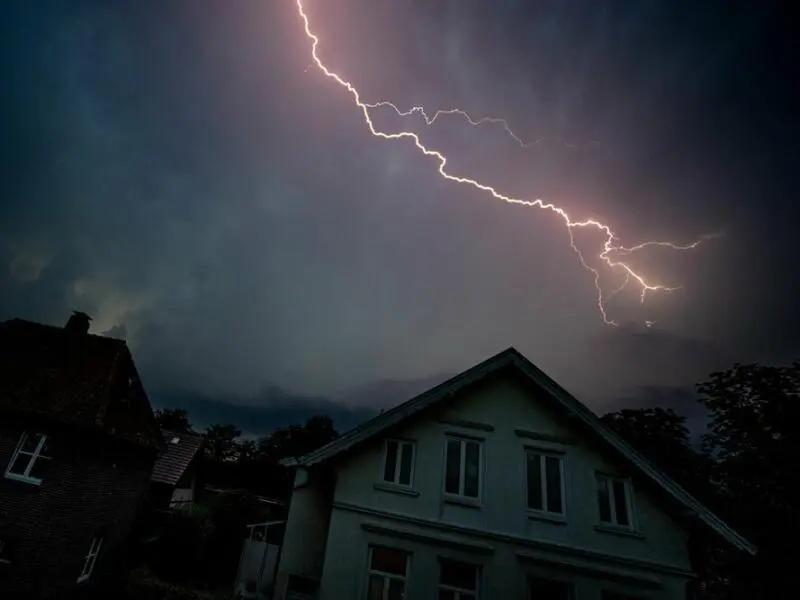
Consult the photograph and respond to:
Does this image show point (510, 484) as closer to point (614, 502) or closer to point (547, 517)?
point (547, 517)

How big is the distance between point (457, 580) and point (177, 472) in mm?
26296

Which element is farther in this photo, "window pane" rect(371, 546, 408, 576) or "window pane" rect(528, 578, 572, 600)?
"window pane" rect(371, 546, 408, 576)

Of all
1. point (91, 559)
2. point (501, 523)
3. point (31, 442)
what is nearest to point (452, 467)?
point (501, 523)

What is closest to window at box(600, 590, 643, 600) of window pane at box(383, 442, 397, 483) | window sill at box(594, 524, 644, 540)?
window sill at box(594, 524, 644, 540)

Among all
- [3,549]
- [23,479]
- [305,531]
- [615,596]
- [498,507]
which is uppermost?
[498,507]

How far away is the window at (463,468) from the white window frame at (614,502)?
3.75m

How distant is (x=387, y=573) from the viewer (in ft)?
38.4

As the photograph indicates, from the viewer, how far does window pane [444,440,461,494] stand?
12.6 meters

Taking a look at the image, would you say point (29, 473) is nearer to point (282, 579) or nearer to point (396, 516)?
point (282, 579)

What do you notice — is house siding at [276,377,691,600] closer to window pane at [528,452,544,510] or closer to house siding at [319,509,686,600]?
house siding at [319,509,686,600]

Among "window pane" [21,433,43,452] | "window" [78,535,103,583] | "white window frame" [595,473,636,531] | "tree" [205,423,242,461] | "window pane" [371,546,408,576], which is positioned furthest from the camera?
"tree" [205,423,242,461]

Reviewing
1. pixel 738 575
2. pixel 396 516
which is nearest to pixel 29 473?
pixel 396 516

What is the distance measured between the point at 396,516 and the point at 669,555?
26.4 feet

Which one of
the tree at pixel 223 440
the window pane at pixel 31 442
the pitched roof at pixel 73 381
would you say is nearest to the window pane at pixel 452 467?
the pitched roof at pixel 73 381
